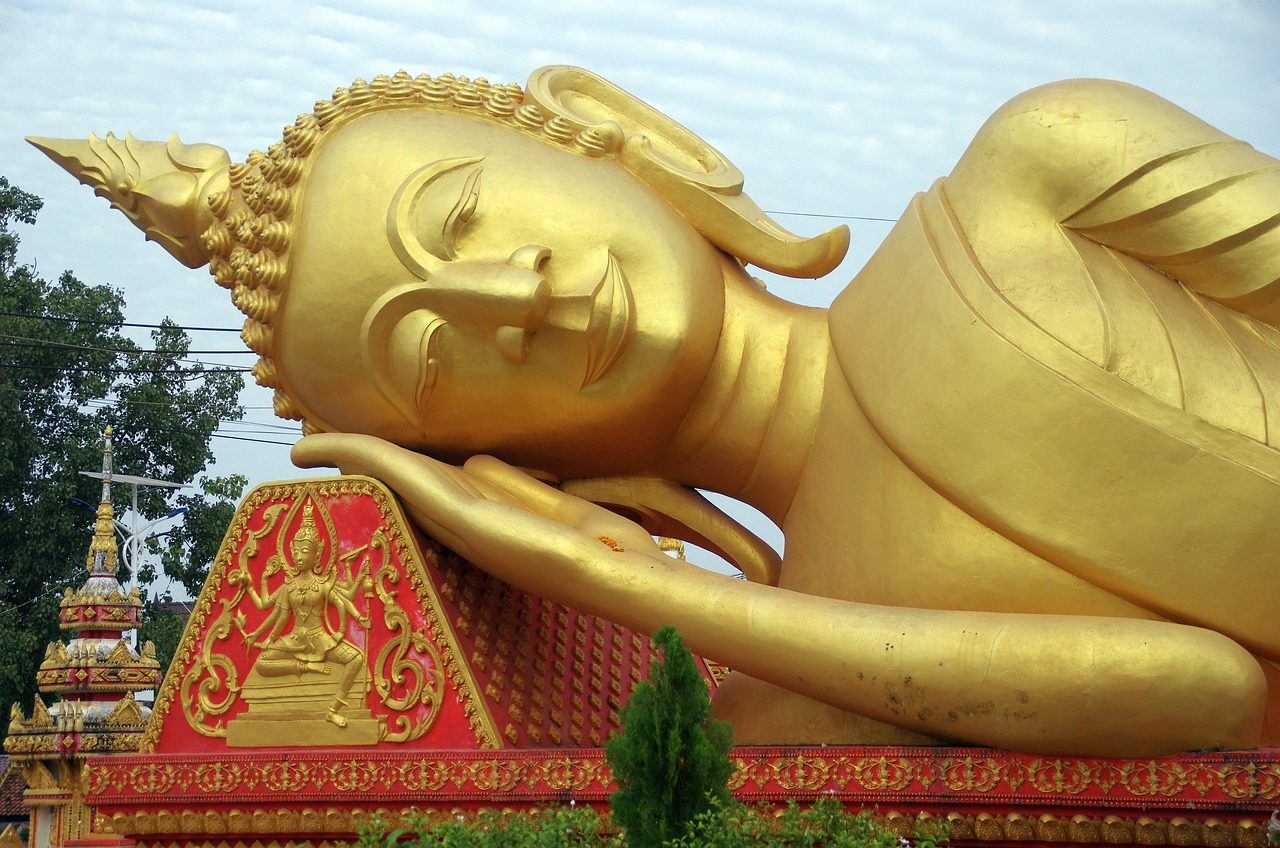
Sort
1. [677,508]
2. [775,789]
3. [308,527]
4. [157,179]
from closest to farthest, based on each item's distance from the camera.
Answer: [775,789]
[308,527]
[677,508]
[157,179]

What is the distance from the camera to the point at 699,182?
233 inches

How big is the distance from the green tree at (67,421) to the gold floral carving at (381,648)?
11.9 meters

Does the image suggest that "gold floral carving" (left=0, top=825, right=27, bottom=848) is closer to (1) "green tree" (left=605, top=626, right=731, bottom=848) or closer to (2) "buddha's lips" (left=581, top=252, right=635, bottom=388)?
(2) "buddha's lips" (left=581, top=252, right=635, bottom=388)

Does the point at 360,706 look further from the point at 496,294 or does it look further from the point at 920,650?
the point at 920,650

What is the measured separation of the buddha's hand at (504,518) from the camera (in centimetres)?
516

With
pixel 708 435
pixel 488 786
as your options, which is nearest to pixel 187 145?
pixel 708 435

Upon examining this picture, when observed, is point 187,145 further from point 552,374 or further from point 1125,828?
point 1125,828

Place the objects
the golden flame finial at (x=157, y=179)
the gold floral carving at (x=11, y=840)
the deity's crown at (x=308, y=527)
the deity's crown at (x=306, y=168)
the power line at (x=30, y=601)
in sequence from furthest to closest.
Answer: the power line at (x=30, y=601), the gold floral carving at (x=11, y=840), the golden flame finial at (x=157, y=179), the deity's crown at (x=306, y=168), the deity's crown at (x=308, y=527)

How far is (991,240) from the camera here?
200 inches

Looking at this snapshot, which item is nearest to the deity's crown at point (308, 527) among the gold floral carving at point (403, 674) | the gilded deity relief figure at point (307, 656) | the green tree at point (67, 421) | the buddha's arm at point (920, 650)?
the gilded deity relief figure at point (307, 656)

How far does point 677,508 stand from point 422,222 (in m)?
1.51

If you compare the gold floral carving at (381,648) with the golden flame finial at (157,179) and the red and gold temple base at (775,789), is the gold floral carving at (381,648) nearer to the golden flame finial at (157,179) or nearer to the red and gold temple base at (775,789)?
the red and gold temple base at (775,789)

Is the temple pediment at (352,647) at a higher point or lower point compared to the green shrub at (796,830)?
lower

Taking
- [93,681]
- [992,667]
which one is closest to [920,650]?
[992,667]
